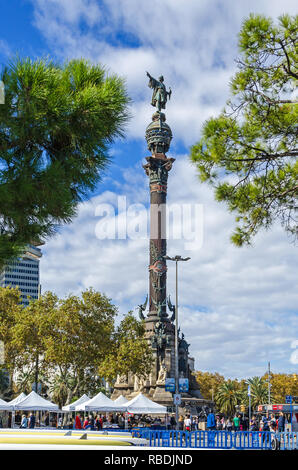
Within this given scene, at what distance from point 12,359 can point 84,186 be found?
37931 millimetres

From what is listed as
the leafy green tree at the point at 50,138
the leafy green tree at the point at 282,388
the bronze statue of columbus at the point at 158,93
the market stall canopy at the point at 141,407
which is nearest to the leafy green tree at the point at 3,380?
the market stall canopy at the point at 141,407

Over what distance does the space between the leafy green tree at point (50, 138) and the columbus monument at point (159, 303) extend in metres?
44.8

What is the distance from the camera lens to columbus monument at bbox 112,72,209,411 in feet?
180

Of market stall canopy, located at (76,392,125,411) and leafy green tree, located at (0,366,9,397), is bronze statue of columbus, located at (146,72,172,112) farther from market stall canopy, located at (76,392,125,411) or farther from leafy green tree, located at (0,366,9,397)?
market stall canopy, located at (76,392,125,411)

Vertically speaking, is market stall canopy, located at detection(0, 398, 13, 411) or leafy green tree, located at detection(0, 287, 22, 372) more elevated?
leafy green tree, located at detection(0, 287, 22, 372)

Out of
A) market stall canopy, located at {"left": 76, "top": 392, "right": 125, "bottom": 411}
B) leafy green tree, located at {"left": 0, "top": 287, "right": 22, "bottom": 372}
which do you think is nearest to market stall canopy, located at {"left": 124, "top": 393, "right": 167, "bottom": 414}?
market stall canopy, located at {"left": 76, "top": 392, "right": 125, "bottom": 411}

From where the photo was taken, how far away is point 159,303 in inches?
2283

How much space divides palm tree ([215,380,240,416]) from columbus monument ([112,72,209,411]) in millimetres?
29686

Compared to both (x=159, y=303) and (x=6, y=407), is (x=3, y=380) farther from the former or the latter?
(x=6, y=407)

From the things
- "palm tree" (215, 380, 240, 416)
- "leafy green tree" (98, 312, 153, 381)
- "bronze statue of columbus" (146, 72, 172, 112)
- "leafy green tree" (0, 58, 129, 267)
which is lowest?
"palm tree" (215, 380, 240, 416)

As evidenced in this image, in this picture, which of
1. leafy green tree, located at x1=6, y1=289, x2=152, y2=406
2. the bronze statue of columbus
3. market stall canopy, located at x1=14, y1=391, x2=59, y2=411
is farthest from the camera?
the bronze statue of columbus

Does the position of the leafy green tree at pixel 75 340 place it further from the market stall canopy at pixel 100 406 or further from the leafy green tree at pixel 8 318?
the market stall canopy at pixel 100 406

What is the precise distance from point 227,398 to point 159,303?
1509 inches
